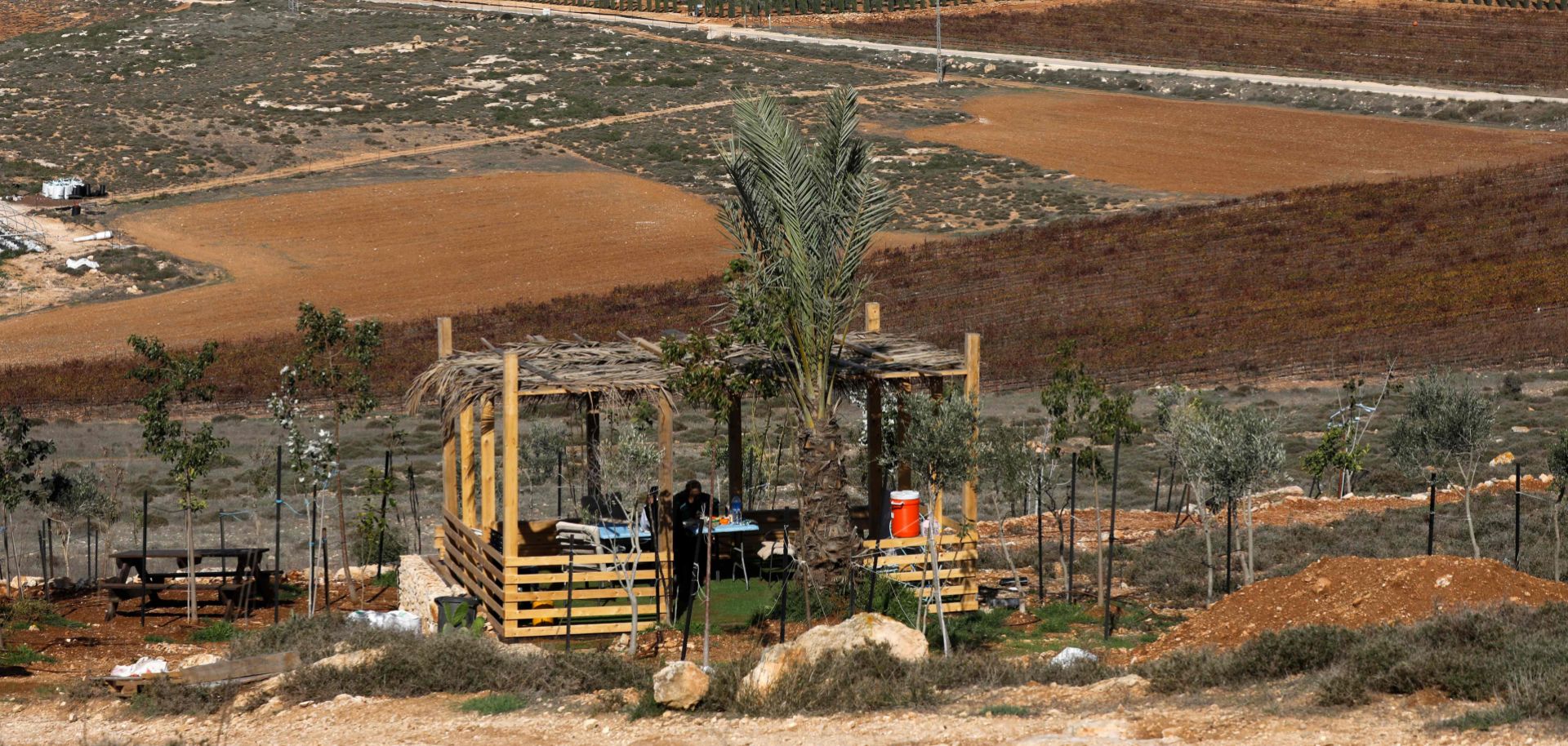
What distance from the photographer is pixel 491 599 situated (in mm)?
16141

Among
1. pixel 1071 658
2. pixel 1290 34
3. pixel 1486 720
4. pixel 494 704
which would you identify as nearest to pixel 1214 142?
pixel 1290 34

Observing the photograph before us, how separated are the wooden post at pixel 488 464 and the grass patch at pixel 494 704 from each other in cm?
350

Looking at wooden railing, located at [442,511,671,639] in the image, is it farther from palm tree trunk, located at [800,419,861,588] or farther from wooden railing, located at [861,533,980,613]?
wooden railing, located at [861,533,980,613]

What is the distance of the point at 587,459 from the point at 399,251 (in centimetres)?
4153

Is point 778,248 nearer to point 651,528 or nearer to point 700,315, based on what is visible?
point 651,528

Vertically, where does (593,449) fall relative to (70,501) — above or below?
above

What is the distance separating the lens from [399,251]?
190 ft

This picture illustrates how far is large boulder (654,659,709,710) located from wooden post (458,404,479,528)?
5.78 metres

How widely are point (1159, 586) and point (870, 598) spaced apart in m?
4.54

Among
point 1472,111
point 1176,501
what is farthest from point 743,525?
point 1472,111

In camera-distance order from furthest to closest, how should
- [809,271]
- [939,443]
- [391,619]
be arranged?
[391,619] → [809,271] → [939,443]

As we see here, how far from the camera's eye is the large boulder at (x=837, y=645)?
12.6 m

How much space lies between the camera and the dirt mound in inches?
540

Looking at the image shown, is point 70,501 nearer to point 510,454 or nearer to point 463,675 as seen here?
point 510,454
